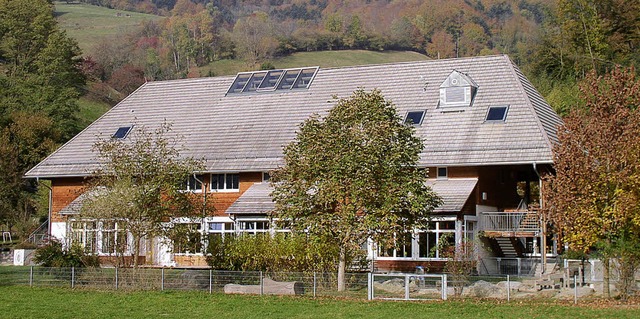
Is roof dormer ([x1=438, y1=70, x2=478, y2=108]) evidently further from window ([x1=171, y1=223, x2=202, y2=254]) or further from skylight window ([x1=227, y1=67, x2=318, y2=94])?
window ([x1=171, y1=223, x2=202, y2=254])

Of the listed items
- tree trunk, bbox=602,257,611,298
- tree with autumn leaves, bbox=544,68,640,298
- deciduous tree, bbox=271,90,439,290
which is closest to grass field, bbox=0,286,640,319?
tree trunk, bbox=602,257,611,298

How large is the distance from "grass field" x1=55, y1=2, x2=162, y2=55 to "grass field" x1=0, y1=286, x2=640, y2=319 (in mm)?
105228

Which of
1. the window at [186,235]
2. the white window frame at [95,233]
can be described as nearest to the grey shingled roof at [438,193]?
the window at [186,235]

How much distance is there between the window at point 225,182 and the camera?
131 feet

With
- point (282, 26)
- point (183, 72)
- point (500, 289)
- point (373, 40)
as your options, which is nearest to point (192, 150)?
point (500, 289)

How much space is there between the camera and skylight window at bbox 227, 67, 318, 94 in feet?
146

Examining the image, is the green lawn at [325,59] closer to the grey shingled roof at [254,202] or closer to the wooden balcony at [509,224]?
the grey shingled roof at [254,202]

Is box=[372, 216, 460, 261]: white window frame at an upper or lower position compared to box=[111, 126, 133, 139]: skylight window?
lower

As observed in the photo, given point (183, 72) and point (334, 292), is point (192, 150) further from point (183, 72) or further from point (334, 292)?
point (183, 72)

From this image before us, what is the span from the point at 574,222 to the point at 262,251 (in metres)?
10.8

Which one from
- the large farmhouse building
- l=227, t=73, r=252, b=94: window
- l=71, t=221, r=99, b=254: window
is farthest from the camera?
l=227, t=73, r=252, b=94: window

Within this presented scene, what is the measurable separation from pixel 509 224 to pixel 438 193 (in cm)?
312

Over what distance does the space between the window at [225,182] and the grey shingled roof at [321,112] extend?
0.80 m

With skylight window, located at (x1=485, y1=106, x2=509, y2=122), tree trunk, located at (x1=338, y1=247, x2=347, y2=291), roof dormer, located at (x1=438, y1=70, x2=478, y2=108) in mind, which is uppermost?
roof dormer, located at (x1=438, y1=70, x2=478, y2=108)
